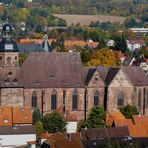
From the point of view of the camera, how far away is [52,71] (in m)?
76.9

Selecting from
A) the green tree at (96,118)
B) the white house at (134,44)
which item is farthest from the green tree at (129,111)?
the white house at (134,44)

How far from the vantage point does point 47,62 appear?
77.1m

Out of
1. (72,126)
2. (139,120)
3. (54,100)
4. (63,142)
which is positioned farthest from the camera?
(54,100)

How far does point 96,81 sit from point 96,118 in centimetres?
581

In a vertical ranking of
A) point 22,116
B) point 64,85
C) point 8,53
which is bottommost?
point 22,116

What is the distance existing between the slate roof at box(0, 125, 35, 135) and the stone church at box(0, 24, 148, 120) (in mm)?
7502

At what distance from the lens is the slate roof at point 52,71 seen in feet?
250

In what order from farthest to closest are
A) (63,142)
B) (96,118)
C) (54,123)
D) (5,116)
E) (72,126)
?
(96,118) → (5,116) → (72,126) → (54,123) → (63,142)

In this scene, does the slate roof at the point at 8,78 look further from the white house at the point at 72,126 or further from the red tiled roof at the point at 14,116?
the white house at the point at 72,126

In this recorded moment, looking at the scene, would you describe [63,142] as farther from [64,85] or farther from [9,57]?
[9,57]

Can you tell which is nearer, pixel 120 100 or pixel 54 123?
pixel 54 123

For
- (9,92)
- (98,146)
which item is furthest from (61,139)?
(9,92)

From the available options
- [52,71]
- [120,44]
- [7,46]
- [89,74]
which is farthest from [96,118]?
[120,44]

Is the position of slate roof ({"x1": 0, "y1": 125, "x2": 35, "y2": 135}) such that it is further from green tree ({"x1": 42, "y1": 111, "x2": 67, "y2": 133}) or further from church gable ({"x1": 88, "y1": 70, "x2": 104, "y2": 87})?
church gable ({"x1": 88, "y1": 70, "x2": 104, "y2": 87})
